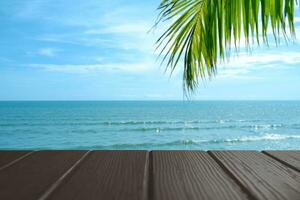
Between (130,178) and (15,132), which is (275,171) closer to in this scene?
(130,178)

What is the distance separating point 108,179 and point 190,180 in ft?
0.70

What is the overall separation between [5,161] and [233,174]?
2.40 ft

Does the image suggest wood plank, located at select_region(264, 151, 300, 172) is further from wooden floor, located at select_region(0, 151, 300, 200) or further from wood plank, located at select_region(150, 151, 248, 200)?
wood plank, located at select_region(150, 151, 248, 200)

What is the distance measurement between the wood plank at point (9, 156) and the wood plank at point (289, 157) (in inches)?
35.2

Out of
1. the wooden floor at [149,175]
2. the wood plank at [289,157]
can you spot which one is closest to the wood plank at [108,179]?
the wooden floor at [149,175]

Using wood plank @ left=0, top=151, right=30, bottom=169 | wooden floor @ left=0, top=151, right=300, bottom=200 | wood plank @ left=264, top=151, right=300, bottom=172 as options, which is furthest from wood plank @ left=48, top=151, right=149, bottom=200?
wood plank @ left=264, top=151, right=300, bottom=172

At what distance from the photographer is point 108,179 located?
103 cm

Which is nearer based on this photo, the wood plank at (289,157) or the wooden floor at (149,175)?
the wooden floor at (149,175)

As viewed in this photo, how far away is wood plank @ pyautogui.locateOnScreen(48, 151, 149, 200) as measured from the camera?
0.88m

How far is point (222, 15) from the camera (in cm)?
137

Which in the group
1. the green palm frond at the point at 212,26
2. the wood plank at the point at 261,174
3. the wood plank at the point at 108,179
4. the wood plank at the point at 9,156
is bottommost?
the wood plank at the point at 261,174

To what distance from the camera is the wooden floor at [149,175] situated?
0.89 metres

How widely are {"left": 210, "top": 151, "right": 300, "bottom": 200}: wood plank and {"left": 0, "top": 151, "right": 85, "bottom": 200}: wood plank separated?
489mm

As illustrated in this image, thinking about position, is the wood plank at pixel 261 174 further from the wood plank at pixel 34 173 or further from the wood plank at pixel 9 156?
the wood plank at pixel 9 156
